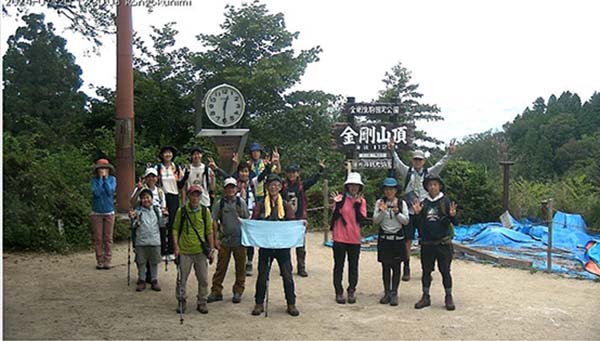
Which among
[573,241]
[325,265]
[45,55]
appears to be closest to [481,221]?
[573,241]

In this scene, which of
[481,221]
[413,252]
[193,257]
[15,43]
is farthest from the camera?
[15,43]

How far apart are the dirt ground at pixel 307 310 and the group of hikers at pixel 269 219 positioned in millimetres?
255

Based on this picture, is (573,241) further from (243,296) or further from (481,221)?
(243,296)

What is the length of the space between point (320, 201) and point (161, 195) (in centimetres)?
678

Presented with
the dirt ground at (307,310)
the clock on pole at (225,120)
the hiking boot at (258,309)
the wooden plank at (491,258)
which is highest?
the clock on pole at (225,120)

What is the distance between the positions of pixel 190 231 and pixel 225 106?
4.02 metres

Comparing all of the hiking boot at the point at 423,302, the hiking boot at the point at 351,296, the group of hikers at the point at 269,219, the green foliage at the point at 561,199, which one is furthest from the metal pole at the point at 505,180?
the hiking boot at the point at 351,296

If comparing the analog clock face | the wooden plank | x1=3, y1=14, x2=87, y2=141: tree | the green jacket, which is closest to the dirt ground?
the wooden plank

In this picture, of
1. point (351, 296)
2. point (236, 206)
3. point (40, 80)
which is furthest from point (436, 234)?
point (40, 80)

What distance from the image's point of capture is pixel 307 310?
6.46 meters

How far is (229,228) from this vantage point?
6.56 m

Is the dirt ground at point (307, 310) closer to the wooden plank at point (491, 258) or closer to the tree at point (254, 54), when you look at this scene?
the wooden plank at point (491, 258)

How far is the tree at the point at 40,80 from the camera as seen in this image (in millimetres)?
24109

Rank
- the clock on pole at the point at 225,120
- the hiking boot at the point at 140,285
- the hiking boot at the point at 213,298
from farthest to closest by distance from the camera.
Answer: the clock on pole at the point at 225,120 → the hiking boot at the point at 140,285 → the hiking boot at the point at 213,298
